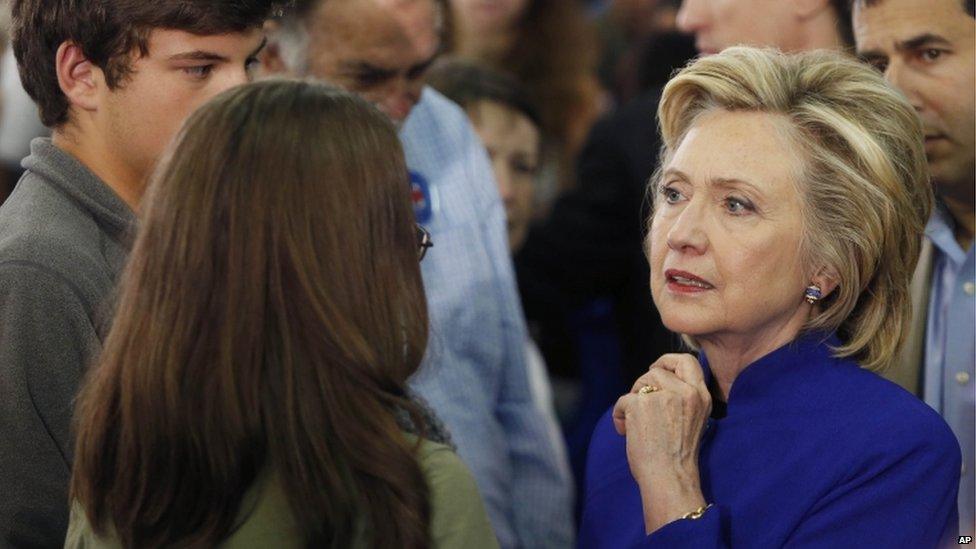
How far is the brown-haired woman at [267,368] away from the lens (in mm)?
1749

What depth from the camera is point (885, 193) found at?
2238mm

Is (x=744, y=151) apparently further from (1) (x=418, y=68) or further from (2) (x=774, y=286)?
(1) (x=418, y=68)

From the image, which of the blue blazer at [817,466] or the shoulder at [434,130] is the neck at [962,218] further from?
the shoulder at [434,130]

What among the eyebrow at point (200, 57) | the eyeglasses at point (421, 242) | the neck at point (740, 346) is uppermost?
the eyebrow at point (200, 57)

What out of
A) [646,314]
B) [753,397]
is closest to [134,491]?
[753,397]

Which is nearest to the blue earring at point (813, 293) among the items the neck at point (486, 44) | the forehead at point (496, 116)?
the forehead at point (496, 116)

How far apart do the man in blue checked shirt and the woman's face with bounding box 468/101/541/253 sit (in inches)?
33.0

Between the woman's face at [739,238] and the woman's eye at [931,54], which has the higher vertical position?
the woman's eye at [931,54]

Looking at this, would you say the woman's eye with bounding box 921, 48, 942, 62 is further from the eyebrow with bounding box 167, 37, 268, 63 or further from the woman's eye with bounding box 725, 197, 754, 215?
the eyebrow with bounding box 167, 37, 268, 63

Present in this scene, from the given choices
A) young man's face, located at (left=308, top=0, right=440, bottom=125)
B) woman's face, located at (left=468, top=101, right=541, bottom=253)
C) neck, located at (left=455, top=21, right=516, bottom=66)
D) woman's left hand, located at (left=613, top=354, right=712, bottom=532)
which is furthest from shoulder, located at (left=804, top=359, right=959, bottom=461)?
neck, located at (left=455, top=21, right=516, bottom=66)

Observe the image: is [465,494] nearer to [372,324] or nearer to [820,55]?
[372,324]

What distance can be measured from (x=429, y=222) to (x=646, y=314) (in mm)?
705

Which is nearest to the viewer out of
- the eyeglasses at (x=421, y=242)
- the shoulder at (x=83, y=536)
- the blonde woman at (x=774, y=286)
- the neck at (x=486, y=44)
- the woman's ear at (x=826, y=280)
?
the shoulder at (x=83, y=536)

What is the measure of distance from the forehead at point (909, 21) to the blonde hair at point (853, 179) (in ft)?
1.31
